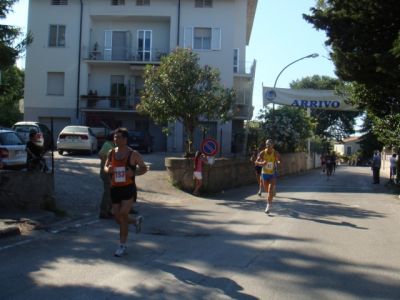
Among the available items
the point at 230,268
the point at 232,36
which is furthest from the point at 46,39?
the point at 230,268

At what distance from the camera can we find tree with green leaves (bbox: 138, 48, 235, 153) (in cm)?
2030

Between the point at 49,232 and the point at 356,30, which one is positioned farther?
the point at 356,30

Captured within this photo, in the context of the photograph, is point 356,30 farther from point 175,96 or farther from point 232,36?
point 232,36

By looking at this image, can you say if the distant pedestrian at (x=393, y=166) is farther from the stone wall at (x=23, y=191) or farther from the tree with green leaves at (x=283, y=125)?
the stone wall at (x=23, y=191)

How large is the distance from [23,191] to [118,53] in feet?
92.2

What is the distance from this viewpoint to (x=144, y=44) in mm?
38625

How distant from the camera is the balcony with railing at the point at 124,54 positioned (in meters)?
38.1

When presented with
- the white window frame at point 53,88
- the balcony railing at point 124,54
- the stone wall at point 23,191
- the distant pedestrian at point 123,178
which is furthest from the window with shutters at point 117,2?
the distant pedestrian at point 123,178

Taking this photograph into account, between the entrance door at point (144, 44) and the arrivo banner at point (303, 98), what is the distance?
9847 mm

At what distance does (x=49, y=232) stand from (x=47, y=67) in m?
29.8

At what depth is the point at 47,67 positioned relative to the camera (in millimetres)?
37969

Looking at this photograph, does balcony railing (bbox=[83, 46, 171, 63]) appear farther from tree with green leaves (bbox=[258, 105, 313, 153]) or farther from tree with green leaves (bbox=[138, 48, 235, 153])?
tree with green leaves (bbox=[138, 48, 235, 153])

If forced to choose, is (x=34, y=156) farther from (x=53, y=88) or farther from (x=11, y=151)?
(x=53, y=88)

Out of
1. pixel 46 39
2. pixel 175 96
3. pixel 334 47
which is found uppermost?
pixel 46 39
